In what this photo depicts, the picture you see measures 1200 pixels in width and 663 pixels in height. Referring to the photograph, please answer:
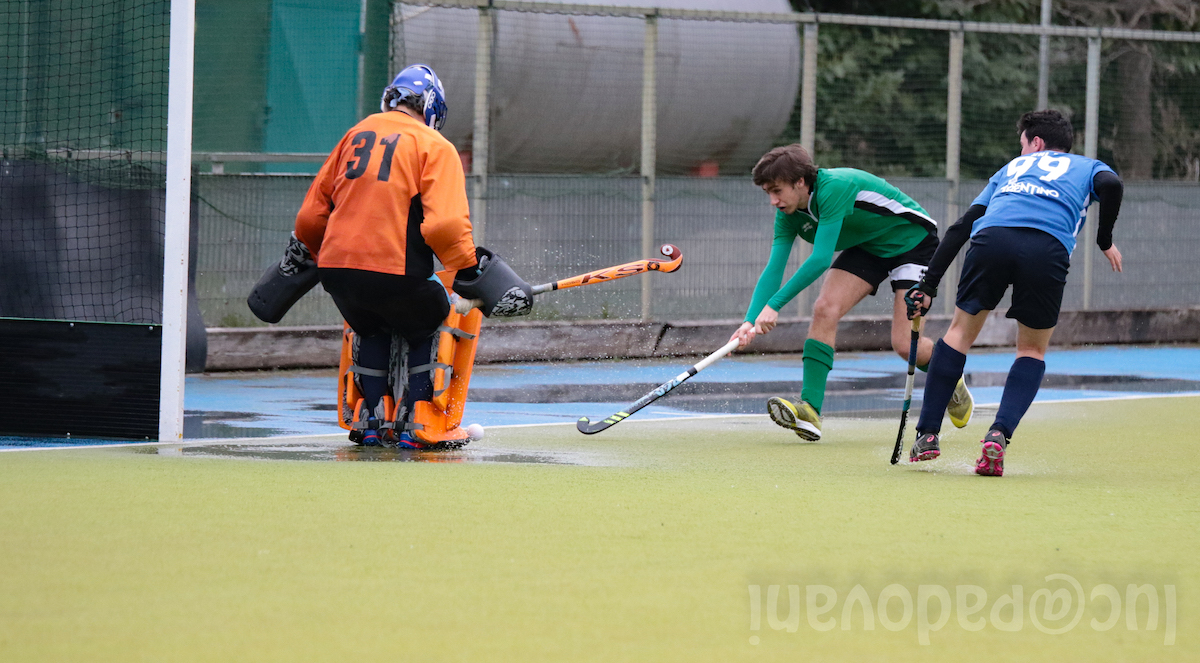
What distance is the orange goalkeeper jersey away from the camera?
20.4ft

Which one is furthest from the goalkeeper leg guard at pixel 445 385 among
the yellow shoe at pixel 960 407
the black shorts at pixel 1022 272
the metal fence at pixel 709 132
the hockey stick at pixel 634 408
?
the metal fence at pixel 709 132

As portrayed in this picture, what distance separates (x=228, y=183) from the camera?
10531 mm

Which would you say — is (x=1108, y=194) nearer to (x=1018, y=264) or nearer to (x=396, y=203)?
(x=1018, y=264)

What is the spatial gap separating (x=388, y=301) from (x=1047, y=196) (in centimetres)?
270

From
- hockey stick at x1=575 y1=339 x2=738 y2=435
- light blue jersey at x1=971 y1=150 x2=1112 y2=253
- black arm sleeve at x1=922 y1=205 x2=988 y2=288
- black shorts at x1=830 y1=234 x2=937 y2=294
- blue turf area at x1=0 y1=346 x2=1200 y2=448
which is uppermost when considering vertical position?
light blue jersey at x1=971 y1=150 x2=1112 y2=253

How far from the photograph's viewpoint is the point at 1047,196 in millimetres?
6051

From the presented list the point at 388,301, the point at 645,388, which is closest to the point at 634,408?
the point at 388,301

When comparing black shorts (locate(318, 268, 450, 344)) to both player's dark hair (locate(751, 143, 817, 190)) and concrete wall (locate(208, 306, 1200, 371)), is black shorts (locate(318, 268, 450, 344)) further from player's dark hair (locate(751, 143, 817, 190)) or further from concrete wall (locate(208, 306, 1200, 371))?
concrete wall (locate(208, 306, 1200, 371))

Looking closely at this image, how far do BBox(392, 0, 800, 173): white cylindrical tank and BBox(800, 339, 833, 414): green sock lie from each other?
469 centimetres

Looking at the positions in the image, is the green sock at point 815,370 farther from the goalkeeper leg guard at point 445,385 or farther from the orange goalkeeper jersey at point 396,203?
the orange goalkeeper jersey at point 396,203

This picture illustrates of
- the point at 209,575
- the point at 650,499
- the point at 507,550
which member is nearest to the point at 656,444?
the point at 650,499

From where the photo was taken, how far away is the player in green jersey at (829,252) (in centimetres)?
710

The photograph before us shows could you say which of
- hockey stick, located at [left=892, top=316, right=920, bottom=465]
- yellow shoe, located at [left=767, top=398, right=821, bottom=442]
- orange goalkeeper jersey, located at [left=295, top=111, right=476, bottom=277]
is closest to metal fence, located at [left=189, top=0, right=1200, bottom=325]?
orange goalkeeper jersey, located at [left=295, top=111, right=476, bottom=277]

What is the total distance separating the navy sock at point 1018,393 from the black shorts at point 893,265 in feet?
4.43
